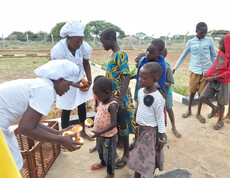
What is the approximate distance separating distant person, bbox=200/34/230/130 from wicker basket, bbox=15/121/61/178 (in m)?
3.12

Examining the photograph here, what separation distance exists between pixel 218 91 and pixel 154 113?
236cm

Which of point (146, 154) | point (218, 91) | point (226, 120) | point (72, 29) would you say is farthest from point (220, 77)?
point (72, 29)

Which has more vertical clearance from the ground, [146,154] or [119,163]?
[146,154]

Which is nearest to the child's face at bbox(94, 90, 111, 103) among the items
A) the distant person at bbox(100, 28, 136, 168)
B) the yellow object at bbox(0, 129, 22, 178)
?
the distant person at bbox(100, 28, 136, 168)

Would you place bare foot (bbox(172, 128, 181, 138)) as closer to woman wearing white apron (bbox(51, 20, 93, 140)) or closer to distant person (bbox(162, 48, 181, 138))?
distant person (bbox(162, 48, 181, 138))

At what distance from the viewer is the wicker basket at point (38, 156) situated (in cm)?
204

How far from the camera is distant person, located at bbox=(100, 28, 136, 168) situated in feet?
7.97

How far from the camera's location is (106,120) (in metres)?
2.15

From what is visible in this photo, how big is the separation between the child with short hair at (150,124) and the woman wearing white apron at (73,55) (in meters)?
1.21

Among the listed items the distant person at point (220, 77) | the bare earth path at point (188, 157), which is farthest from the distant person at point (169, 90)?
the distant person at point (220, 77)

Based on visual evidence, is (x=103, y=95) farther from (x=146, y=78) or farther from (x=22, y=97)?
(x=22, y=97)

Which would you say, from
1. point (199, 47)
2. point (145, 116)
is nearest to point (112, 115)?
point (145, 116)

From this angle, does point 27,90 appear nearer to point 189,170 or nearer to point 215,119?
point 189,170

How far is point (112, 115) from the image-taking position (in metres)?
2.08
